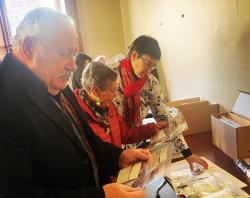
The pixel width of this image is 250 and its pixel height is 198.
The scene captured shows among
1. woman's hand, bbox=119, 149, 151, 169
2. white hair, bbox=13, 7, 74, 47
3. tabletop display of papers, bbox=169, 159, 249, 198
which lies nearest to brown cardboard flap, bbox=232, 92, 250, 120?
tabletop display of papers, bbox=169, 159, 249, 198

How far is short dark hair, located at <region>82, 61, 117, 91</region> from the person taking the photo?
1.22 metres

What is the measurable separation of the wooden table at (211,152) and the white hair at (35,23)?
973 millimetres

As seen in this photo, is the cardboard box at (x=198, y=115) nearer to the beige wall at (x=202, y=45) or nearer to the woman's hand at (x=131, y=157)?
the beige wall at (x=202, y=45)

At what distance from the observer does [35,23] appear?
2.48ft

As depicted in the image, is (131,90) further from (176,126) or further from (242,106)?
(242,106)

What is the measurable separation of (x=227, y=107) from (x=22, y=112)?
1.48 meters

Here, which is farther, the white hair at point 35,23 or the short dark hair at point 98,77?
the short dark hair at point 98,77

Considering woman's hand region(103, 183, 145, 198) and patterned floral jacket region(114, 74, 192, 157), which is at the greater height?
patterned floral jacket region(114, 74, 192, 157)

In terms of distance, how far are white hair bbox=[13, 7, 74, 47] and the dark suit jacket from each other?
7cm

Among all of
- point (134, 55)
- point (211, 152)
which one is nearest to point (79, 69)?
point (134, 55)

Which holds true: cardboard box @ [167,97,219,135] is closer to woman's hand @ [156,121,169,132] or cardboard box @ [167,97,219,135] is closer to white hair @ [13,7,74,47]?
woman's hand @ [156,121,169,132]

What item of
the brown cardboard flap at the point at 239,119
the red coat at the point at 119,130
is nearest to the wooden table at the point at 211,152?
the brown cardboard flap at the point at 239,119

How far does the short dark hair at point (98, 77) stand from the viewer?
122 centimetres

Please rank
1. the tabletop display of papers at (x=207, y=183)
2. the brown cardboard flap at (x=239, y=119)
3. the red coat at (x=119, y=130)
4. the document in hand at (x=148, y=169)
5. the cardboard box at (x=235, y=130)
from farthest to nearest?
the brown cardboard flap at (x=239, y=119)
the cardboard box at (x=235, y=130)
the red coat at (x=119, y=130)
the tabletop display of papers at (x=207, y=183)
the document in hand at (x=148, y=169)
